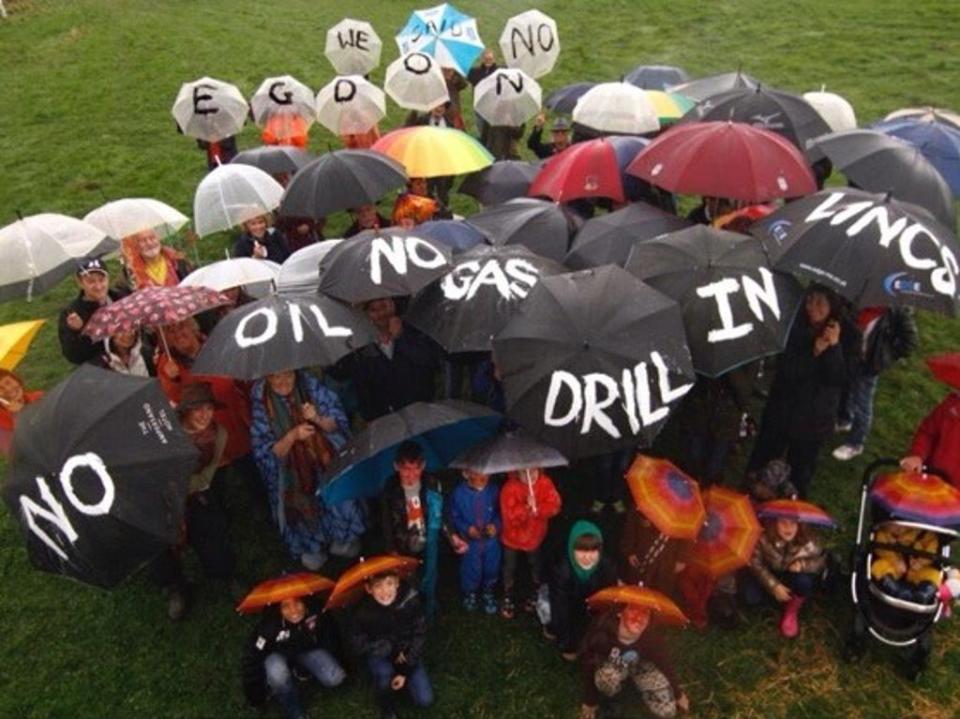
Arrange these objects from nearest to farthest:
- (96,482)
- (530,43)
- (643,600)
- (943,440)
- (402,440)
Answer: (96,482) → (643,600) → (402,440) → (943,440) → (530,43)

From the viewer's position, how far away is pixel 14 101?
16.9m

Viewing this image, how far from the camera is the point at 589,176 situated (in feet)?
23.7

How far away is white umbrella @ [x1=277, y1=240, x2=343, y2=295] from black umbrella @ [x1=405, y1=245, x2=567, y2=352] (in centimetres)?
111

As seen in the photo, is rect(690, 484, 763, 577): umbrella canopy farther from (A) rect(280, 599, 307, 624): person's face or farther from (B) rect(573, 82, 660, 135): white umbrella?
(B) rect(573, 82, 660, 135): white umbrella

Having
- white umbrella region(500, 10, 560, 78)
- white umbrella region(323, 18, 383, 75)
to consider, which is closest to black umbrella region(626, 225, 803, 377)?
white umbrella region(500, 10, 560, 78)

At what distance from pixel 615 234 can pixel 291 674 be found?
4245mm

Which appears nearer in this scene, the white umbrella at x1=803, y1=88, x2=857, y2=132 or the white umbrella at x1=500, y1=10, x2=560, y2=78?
the white umbrella at x1=803, y1=88, x2=857, y2=132

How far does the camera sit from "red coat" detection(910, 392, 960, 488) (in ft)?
19.6

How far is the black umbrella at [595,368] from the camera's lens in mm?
4539

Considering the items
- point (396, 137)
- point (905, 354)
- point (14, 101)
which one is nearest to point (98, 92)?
point (14, 101)

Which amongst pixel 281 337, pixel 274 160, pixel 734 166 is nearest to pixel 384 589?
pixel 281 337

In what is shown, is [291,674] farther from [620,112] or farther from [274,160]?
[620,112]

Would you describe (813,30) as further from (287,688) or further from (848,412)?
(287,688)

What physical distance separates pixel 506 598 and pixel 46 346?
7.06 metres
